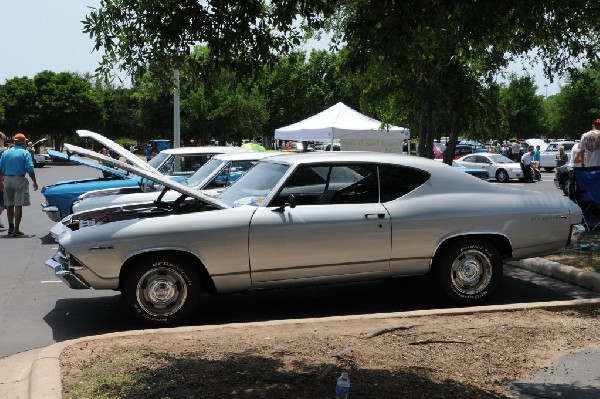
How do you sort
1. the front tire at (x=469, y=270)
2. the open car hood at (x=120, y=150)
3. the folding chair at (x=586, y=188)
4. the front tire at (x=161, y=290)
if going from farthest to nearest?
1. the folding chair at (x=586, y=188)
2. the open car hood at (x=120, y=150)
3. the front tire at (x=469, y=270)
4. the front tire at (x=161, y=290)

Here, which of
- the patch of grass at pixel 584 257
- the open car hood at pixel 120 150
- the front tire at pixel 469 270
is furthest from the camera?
the patch of grass at pixel 584 257

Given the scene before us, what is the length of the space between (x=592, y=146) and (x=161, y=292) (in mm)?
8648

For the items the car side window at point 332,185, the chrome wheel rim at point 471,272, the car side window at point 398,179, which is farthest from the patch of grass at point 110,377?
the chrome wheel rim at point 471,272

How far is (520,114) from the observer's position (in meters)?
75.4

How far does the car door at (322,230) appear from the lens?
A: 660 cm

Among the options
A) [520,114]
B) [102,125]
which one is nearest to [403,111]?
[102,125]

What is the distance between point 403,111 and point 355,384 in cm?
1137

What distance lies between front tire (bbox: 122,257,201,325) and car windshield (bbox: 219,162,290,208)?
2.79 ft

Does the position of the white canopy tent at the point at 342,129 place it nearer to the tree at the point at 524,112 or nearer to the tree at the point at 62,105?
the tree at the point at 62,105

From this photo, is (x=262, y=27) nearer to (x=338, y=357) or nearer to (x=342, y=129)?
(x=338, y=357)

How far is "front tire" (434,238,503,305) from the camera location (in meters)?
7.12

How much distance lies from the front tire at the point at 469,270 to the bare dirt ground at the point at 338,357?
0.74 m

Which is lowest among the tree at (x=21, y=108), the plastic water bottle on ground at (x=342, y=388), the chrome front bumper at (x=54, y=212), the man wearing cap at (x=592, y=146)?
the plastic water bottle on ground at (x=342, y=388)

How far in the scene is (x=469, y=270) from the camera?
722 centimetres
